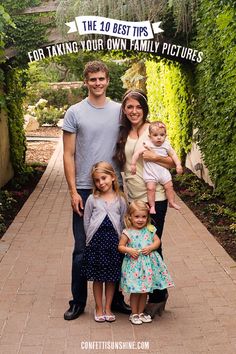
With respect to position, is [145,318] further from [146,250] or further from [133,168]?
[133,168]

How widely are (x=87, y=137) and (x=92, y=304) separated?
1.46 meters

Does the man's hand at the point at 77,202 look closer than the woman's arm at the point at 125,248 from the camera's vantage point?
No

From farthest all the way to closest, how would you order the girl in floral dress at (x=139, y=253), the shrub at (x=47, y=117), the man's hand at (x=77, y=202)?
1. the shrub at (x=47, y=117)
2. the man's hand at (x=77, y=202)
3. the girl in floral dress at (x=139, y=253)

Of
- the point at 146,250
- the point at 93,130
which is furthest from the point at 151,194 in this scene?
the point at 93,130

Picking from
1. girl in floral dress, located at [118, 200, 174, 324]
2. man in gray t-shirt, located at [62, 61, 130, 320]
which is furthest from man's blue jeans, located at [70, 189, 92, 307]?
girl in floral dress, located at [118, 200, 174, 324]

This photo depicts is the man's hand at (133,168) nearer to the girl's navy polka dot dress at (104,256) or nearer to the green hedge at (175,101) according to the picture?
the girl's navy polka dot dress at (104,256)

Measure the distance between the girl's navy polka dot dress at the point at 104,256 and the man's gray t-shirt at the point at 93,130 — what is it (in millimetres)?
449

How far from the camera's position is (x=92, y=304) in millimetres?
4762

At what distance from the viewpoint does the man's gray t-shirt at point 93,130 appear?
13.7ft

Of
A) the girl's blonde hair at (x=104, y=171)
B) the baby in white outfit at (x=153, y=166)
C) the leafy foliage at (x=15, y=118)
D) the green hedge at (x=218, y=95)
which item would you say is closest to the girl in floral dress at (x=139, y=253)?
the baby in white outfit at (x=153, y=166)

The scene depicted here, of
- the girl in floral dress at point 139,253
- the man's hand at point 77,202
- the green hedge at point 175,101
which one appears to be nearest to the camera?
the girl in floral dress at point 139,253

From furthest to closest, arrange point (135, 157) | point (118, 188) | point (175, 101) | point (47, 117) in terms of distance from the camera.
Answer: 1. point (47, 117)
2. point (175, 101)
3. point (118, 188)
4. point (135, 157)

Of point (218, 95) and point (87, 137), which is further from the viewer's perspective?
point (218, 95)

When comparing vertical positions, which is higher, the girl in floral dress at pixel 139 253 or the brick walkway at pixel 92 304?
the girl in floral dress at pixel 139 253
